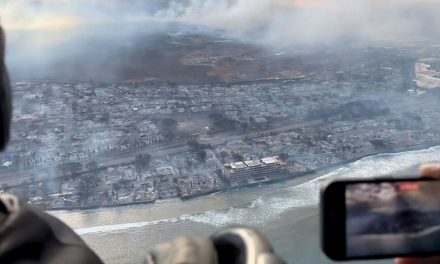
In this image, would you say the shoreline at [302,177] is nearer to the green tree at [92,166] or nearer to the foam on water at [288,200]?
the foam on water at [288,200]

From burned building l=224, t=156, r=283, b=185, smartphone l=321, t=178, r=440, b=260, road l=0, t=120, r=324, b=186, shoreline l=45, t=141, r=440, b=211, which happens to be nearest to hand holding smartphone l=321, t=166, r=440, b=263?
smartphone l=321, t=178, r=440, b=260

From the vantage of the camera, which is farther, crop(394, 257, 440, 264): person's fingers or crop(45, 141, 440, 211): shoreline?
crop(45, 141, 440, 211): shoreline

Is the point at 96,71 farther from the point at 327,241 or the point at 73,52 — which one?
the point at 327,241

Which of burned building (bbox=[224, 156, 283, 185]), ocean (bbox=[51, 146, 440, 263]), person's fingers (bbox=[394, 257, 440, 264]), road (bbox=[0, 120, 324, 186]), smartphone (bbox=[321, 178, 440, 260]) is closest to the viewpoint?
smartphone (bbox=[321, 178, 440, 260])

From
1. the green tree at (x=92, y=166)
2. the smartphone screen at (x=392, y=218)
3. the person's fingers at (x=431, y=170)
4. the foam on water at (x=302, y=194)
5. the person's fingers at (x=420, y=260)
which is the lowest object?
the foam on water at (x=302, y=194)

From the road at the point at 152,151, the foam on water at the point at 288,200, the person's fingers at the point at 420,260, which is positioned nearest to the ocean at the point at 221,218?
the foam on water at the point at 288,200

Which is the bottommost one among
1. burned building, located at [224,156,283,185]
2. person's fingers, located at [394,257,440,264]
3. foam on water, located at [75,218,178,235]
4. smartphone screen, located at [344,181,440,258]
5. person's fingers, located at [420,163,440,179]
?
burned building, located at [224,156,283,185]

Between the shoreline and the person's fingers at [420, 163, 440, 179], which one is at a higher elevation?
the person's fingers at [420, 163, 440, 179]

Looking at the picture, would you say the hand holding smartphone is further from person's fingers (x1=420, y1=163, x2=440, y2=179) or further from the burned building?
the burned building

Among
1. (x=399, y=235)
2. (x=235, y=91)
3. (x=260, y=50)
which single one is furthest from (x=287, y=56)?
(x=399, y=235)
